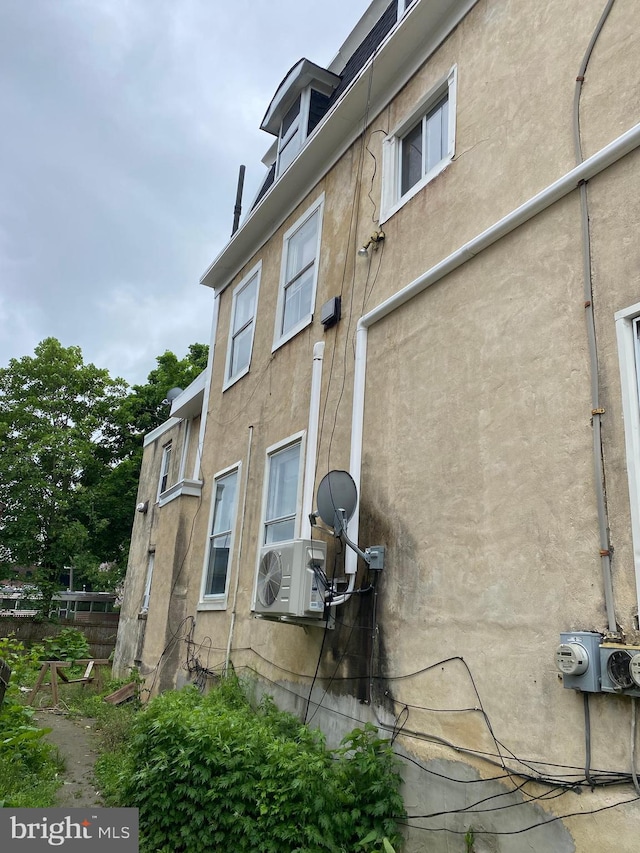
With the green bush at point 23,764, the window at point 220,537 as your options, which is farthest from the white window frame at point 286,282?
the green bush at point 23,764

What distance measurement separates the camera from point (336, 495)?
18.4 feet

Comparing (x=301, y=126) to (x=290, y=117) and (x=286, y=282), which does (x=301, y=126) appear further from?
(x=286, y=282)

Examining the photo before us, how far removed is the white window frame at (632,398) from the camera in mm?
3375

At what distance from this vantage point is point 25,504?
2405 centimetres

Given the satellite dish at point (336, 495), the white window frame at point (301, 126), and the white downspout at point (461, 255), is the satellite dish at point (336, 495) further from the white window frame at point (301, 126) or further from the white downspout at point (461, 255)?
the white window frame at point (301, 126)

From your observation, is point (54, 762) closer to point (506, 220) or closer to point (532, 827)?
Answer: point (532, 827)

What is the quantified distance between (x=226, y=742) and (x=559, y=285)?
4.16m

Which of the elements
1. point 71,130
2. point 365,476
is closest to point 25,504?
point 71,130

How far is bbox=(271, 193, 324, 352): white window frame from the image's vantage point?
7844 millimetres

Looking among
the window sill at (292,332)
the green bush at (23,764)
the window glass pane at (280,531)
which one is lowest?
the green bush at (23,764)

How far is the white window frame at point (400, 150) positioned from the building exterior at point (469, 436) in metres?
0.03

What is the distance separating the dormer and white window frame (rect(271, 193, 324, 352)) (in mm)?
1234

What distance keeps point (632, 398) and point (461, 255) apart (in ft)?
6.76

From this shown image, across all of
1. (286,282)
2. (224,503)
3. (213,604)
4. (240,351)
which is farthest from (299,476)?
(240,351)
